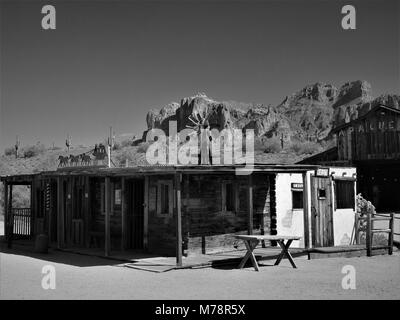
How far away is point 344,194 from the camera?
16.7 meters

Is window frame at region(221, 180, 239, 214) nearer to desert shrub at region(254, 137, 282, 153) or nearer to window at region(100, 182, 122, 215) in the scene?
window at region(100, 182, 122, 215)

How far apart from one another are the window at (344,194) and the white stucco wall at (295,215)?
194mm

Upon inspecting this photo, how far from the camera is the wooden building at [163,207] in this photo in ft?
44.9

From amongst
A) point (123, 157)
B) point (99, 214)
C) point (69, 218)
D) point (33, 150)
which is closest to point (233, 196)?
point (99, 214)

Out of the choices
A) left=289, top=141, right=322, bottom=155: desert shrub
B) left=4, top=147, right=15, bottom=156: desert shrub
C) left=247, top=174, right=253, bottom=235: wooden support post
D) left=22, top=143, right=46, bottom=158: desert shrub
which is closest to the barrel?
left=247, top=174, right=253, bottom=235: wooden support post

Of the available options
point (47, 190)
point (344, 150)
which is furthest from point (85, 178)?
point (344, 150)

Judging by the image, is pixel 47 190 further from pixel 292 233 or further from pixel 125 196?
pixel 292 233

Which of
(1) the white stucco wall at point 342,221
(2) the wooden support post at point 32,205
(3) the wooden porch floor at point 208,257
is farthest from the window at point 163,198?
(2) the wooden support post at point 32,205

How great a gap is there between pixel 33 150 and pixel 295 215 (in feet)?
165

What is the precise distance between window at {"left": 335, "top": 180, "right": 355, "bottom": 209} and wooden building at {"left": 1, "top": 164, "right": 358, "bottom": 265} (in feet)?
2.09

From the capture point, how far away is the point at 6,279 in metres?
10.6

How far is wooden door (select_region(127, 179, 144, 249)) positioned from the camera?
14992mm
